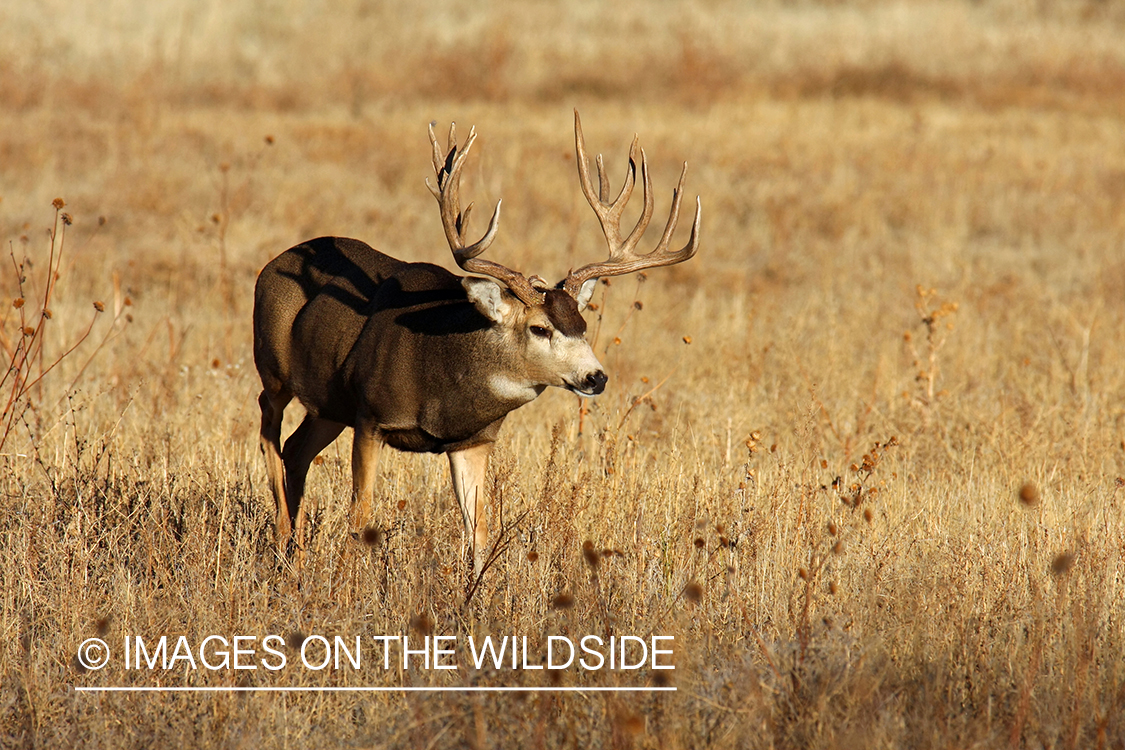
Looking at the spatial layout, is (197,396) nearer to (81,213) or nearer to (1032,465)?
(1032,465)

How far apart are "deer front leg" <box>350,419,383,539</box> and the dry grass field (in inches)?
9.7

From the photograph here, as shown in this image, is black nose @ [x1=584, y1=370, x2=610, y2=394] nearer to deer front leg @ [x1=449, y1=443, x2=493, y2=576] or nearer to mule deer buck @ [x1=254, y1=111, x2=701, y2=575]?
mule deer buck @ [x1=254, y1=111, x2=701, y2=575]

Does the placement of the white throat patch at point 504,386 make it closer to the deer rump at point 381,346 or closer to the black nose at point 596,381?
the deer rump at point 381,346

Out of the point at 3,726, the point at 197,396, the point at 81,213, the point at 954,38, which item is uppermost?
the point at 954,38

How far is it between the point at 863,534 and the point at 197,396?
3936 millimetres

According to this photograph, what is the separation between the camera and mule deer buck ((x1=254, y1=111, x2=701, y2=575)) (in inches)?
202

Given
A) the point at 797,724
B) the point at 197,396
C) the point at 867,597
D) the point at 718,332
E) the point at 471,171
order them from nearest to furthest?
1. the point at 797,724
2. the point at 867,597
3. the point at 197,396
4. the point at 718,332
5. the point at 471,171

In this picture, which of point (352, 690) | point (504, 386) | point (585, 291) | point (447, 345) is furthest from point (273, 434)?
point (352, 690)

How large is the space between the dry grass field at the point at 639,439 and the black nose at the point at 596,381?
1.68 ft

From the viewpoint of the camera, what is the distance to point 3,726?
12.7 feet

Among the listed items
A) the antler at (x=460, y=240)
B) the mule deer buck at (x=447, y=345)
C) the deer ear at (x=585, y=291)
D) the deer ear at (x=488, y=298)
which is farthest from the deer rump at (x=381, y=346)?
the deer ear at (x=585, y=291)

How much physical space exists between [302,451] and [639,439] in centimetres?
189

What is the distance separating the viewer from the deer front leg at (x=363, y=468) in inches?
208

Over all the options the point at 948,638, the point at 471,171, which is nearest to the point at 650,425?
the point at 948,638
